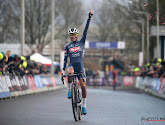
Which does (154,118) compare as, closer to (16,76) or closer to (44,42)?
(16,76)

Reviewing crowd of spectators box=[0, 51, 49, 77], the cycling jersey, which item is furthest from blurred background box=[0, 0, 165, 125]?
the cycling jersey

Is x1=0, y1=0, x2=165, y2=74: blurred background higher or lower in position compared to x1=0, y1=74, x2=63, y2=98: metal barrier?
higher

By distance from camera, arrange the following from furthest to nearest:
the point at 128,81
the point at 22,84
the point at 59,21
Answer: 1. the point at 59,21
2. the point at 128,81
3. the point at 22,84

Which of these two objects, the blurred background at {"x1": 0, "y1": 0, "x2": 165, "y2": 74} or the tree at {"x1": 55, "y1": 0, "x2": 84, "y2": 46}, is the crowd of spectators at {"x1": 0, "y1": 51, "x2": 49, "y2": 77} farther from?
→ the tree at {"x1": 55, "y1": 0, "x2": 84, "y2": 46}

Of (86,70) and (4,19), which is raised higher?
(4,19)

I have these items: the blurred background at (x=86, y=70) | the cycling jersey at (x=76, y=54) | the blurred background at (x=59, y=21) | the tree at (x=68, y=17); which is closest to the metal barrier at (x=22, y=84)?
the blurred background at (x=86, y=70)

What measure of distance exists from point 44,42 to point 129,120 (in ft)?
138

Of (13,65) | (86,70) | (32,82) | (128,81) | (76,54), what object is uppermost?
(76,54)

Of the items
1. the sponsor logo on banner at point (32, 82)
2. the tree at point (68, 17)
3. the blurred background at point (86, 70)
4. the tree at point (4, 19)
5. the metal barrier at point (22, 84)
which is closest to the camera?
the blurred background at point (86, 70)

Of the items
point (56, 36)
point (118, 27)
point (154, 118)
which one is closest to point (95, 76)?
point (56, 36)

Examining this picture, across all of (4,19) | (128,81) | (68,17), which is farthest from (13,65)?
(68,17)

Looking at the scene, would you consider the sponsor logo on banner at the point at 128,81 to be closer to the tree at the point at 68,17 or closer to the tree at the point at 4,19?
the tree at the point at 68,17

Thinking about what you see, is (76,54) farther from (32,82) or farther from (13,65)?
(32,82)

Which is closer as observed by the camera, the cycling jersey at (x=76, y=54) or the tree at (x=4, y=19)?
the cycling jersey at (x=76, y=54)
